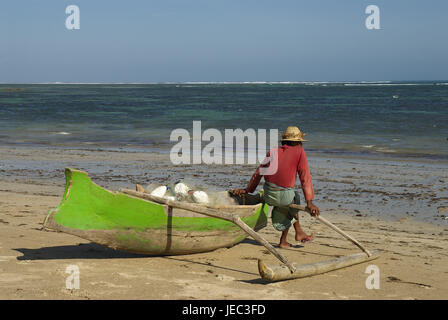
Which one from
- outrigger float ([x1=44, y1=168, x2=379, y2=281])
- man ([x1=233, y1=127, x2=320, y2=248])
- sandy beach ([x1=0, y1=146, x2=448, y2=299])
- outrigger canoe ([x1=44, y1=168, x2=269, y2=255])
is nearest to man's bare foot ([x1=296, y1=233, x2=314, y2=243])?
sandy beach ([x1=0, y1=146, x2=448, y2=299])

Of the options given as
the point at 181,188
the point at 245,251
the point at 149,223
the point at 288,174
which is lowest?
the point at 245,251

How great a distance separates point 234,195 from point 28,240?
2653 millimetres

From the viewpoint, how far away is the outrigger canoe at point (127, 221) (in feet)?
17.6

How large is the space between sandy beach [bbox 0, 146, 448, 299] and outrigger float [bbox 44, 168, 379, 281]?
152 mm

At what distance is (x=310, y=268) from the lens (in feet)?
18.1

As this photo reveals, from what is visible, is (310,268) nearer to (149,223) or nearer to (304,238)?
(304,238)

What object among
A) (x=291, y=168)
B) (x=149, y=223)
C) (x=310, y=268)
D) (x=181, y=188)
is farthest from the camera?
(x=181, y=188)

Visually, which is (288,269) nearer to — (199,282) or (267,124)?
(199,282)

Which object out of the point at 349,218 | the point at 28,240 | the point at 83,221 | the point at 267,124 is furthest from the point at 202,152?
the point at 267,124

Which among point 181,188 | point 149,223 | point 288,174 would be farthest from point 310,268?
point 181,188

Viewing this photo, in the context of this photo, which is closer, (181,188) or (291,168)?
(291,168)

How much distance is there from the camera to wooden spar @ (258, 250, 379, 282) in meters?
5.07

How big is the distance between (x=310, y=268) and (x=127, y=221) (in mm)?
1952
